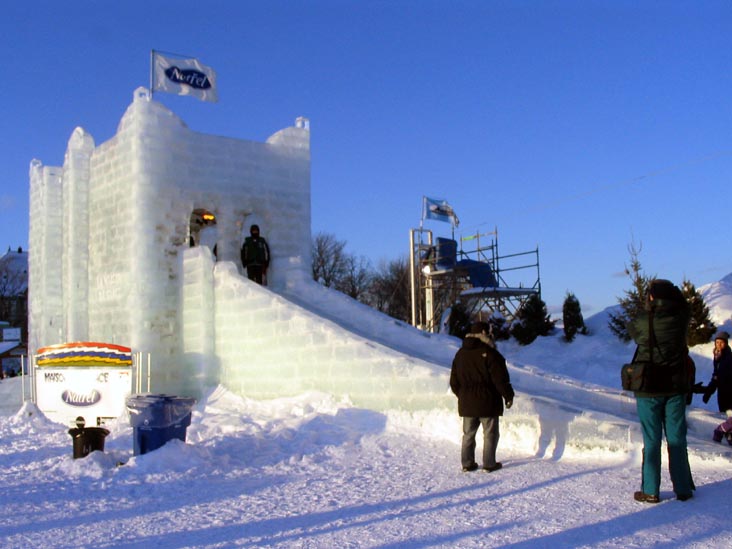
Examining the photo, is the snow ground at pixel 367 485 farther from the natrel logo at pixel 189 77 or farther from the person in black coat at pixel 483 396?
the natrel logo at pixel 189 77

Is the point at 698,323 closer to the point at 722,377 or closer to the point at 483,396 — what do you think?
the point at 722,377

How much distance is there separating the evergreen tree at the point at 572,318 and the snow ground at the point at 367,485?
13.5 meters

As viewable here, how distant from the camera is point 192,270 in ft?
50.3

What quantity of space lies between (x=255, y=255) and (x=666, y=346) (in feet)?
36.9

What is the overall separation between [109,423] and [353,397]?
4067mm

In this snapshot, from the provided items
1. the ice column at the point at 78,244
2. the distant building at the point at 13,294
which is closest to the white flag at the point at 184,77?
the ice column at the point at 78,244

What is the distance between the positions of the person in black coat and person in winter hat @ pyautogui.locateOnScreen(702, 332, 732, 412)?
3.00 m

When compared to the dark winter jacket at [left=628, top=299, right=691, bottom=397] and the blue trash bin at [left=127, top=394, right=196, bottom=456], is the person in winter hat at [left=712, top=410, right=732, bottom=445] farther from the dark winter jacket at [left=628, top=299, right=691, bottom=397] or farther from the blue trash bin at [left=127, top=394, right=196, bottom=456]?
the blue trash bin at [left=127, top=394, right=196, bottom=456]

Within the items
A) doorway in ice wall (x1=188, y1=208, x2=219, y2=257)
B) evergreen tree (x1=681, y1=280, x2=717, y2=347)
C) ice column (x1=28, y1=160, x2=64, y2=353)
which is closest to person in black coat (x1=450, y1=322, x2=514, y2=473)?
doorway in ice wall (x1=188, y1=208, x2=219, y2=257)

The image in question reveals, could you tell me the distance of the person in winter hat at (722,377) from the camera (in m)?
9.07

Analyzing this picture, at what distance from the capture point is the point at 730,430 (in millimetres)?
8305

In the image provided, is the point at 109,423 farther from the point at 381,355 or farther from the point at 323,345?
the point at 381,355

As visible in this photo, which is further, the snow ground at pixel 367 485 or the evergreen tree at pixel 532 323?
the evergreen tree at pixel 532 323

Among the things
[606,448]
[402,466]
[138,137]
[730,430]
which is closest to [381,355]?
[402,466]
